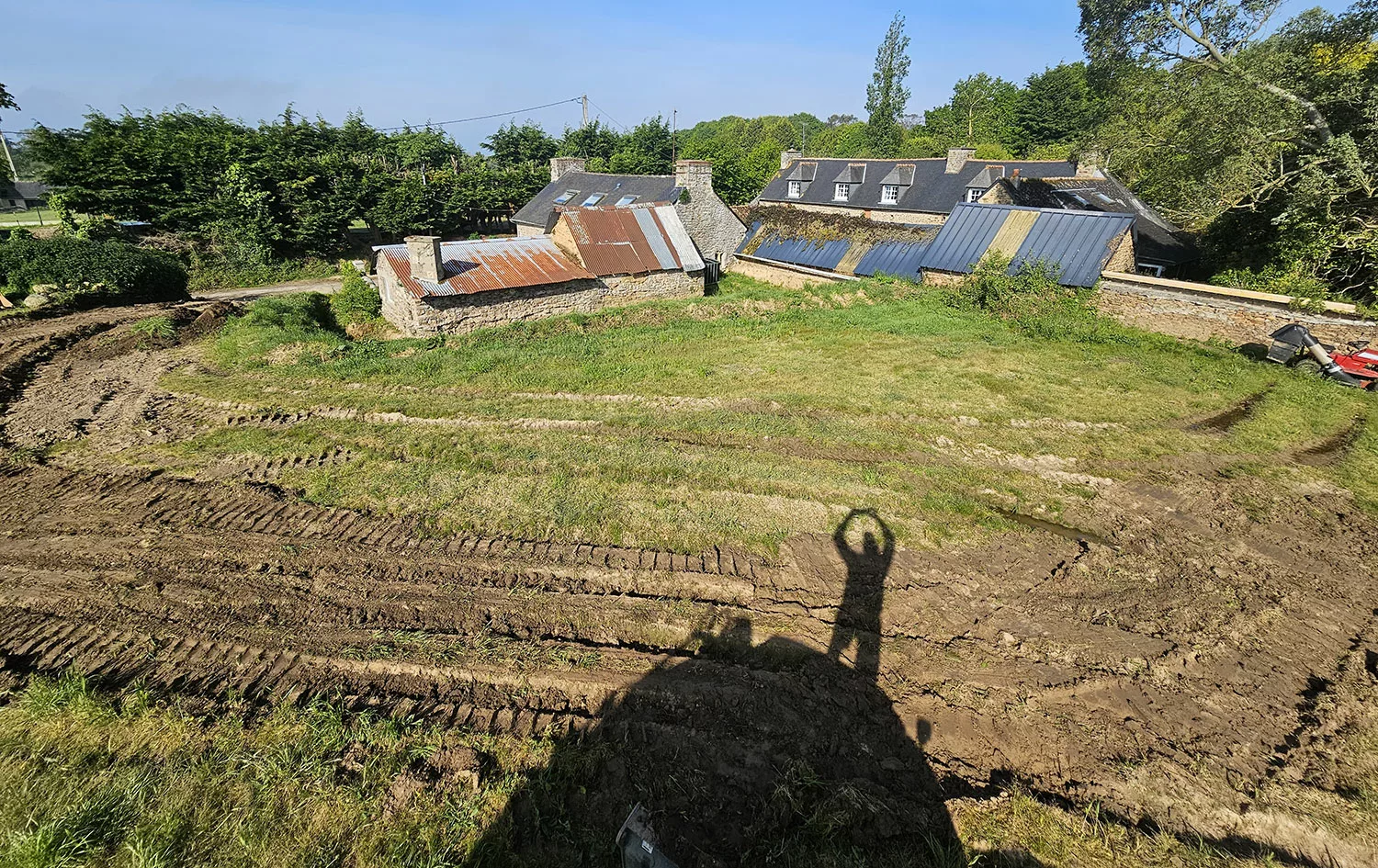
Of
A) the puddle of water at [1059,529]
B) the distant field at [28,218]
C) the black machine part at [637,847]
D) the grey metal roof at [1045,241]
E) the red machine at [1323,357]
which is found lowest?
the puddle of water at [1059,529]

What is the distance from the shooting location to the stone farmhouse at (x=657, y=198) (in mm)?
26391

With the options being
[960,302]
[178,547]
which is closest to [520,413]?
[178,547]

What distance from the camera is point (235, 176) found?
25.5 metres

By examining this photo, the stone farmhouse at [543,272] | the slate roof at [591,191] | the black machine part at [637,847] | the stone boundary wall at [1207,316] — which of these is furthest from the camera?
the slate roof at [591,191]

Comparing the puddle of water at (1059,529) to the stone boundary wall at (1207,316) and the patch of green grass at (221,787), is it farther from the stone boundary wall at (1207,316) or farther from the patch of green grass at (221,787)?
the stone boundary wall at (1207,316)

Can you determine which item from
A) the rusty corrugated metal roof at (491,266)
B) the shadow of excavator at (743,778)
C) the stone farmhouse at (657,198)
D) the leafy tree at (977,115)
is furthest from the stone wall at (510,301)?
the leafy tree at (977,115)

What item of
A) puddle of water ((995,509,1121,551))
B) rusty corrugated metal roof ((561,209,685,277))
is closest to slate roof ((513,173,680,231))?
rusty corrugated metal roof ((561,209,685,277))

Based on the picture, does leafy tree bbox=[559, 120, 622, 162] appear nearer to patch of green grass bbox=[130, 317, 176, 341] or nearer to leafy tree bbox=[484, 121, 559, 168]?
leafy tree bbox=[484, 121, 559, 168]

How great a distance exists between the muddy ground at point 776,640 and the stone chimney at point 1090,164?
29702mm

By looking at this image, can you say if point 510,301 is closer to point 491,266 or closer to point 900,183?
point 491,266

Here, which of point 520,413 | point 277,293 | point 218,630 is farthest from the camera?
point 277,293

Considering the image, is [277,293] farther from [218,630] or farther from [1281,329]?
[1281,329]

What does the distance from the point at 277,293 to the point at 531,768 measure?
87.4 ft

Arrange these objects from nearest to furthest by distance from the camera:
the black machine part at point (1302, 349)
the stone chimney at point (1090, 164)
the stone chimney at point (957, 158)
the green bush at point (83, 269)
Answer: the black machine part at point (1302, 349) → the green bush at point (83, 269) → the stone chimney at point (1090, 164) → the stone chimney at point (957, 158)
